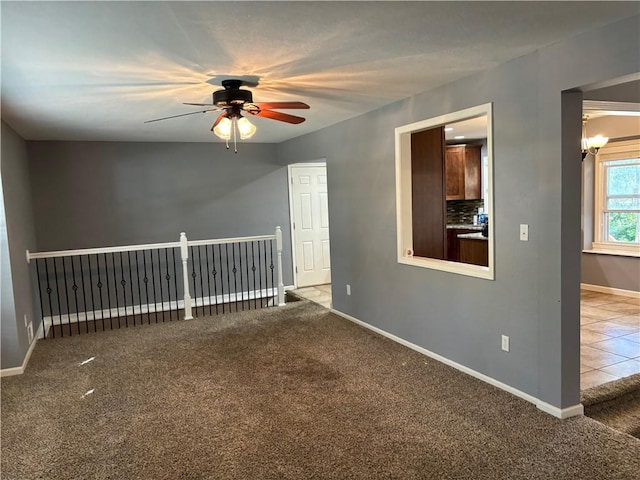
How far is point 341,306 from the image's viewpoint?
18.4 ft

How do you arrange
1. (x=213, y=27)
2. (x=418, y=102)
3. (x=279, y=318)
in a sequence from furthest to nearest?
(x=279, y=318) < (x=418, y=102) < (x=213, y=27)

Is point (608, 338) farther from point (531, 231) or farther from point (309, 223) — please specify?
point (309, 223)

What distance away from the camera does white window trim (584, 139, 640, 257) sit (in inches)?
241

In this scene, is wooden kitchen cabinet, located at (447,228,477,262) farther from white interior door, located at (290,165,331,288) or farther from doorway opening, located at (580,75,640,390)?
white interior door, located at (290,165,331,288)

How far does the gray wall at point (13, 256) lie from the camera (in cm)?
397

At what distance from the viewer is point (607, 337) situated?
14.8 feet

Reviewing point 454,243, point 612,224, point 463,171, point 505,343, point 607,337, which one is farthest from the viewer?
point 463,171

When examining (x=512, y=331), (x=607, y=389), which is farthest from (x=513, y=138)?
(x=607, y=389)

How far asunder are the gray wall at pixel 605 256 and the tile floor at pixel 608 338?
244 millimetres

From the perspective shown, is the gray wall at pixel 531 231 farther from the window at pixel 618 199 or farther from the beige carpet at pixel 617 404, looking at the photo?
the window at pixel 618 199

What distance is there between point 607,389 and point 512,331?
0.83m

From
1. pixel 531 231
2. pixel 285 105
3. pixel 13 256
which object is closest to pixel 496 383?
pixel 531 231

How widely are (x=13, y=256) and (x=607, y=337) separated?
571 centimetres

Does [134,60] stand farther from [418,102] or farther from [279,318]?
[279,318]
